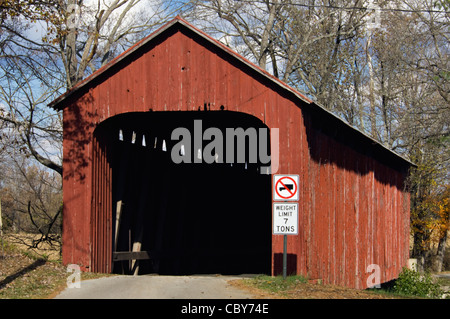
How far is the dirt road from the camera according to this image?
10930 millimetres

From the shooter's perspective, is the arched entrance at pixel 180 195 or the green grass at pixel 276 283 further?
the arched entrance at pixel 180 195

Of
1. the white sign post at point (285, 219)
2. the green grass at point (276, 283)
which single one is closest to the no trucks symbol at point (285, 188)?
the white sign post at point (285, 219)

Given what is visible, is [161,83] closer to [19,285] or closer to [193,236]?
[19,285]

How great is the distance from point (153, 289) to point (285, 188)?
3.41 metres

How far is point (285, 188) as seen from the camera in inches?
496

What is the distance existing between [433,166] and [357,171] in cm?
1344

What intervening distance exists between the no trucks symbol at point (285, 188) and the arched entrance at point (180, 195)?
4093 millimetres

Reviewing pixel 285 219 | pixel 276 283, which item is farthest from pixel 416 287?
pixel 285 219

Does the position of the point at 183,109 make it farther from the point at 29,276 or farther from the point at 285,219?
the point at 29,276

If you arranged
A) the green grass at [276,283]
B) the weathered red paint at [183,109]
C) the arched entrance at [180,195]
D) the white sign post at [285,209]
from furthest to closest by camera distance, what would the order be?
the arched entrance at [180,195] < the weathered red paint at [183,109] < the white sign post at [285,209] < the green grass at [276,283]

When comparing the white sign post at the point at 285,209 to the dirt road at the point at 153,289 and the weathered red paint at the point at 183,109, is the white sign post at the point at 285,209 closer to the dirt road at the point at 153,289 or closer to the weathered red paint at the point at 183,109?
the weathered red paint at the point at 183,109

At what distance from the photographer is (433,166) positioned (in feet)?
97.8

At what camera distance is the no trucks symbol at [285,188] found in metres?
12.5

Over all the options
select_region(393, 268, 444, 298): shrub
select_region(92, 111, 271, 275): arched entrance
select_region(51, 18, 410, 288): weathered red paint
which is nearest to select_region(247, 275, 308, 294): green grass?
select_region(51, 18, 410, 288): weathered red paint
